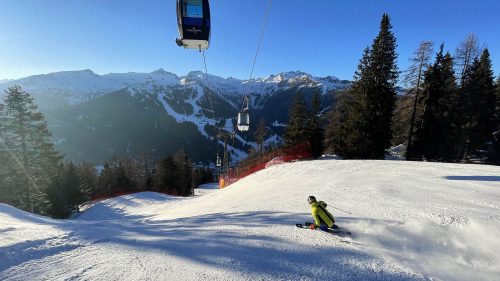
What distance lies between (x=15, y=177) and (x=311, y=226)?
3250 cm

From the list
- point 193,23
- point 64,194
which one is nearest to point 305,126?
point 193,23

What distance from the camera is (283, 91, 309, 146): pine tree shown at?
3759 cm

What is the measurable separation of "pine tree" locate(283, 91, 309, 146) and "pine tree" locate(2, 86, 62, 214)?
2849 cm

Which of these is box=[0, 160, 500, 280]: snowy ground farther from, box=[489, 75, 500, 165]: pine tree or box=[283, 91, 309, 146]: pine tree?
box=[489, 75, 500, 165]: pine tree

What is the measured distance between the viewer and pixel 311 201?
831 cm

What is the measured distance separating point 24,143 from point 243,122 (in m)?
23.2

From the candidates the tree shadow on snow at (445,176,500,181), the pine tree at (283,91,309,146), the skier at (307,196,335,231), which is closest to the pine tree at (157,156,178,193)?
the pine tree at (283,91,309,146)

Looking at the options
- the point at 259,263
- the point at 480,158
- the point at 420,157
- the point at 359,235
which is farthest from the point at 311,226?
the point at 480,158

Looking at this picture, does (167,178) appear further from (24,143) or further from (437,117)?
(437,117)

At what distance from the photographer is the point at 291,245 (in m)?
7.03

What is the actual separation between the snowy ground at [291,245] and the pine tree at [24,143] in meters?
21.8

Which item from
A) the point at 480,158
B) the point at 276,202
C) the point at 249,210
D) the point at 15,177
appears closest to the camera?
the point at 249,210

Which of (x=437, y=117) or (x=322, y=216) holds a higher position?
(x=437, y=117)

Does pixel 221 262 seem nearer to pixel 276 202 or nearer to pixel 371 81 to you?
pixel 276 202
